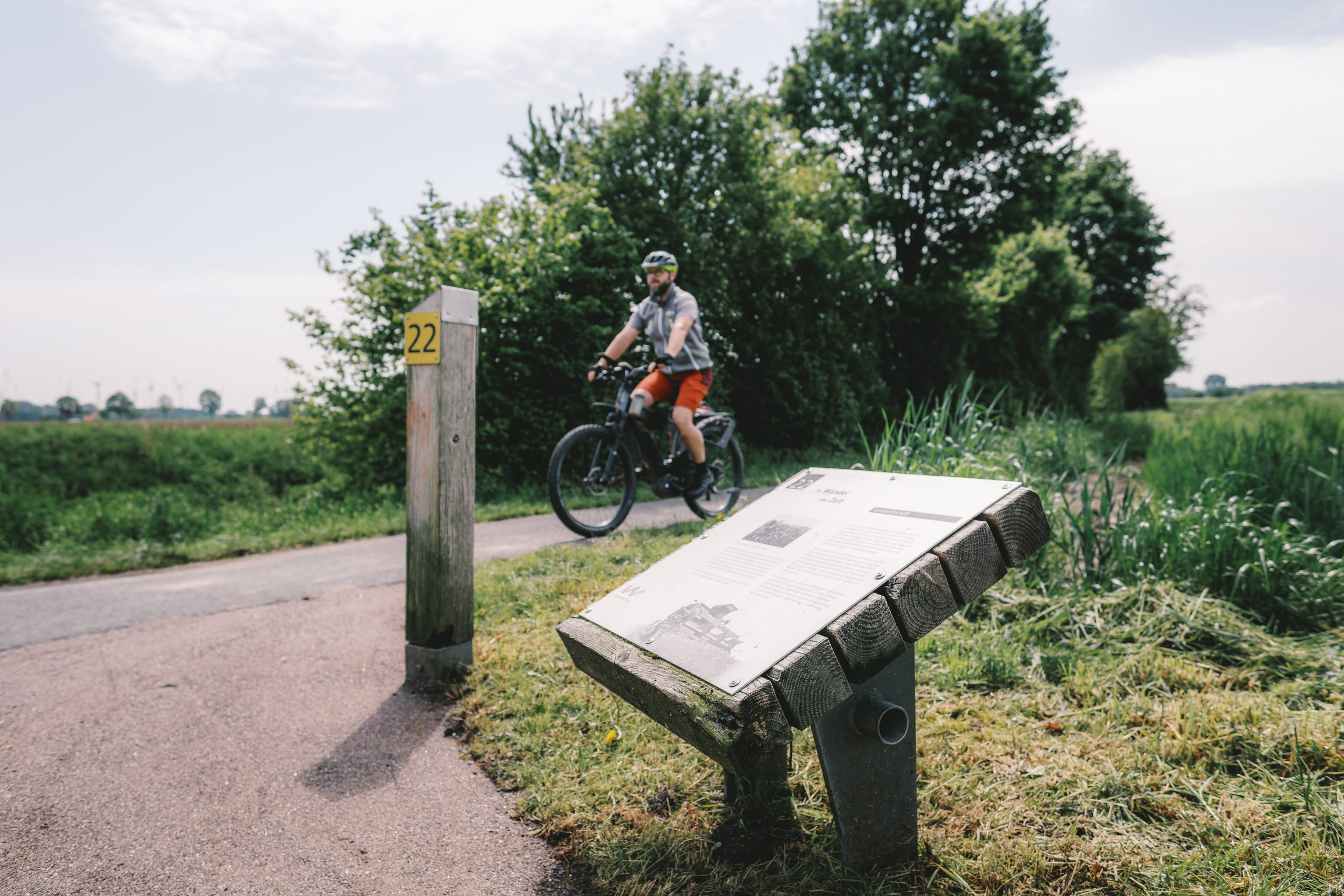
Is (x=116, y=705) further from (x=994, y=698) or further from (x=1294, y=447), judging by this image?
(x=1294, y=447)

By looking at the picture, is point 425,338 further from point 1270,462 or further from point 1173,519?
point 1270,462

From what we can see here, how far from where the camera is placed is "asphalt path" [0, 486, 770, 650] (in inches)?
172

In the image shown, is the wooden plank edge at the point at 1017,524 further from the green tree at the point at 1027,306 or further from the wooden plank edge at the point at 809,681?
the green tree at the point at 1027,306

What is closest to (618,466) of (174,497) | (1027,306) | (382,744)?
(382,744)

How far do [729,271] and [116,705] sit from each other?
935cm

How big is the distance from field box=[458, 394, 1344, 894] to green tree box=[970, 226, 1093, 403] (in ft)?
44.9

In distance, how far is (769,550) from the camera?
2.22 meters

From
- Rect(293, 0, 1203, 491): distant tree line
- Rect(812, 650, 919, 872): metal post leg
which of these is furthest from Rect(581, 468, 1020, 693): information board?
Rect(293, 0, 1203, 491): distant tree line

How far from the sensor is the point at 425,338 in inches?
127

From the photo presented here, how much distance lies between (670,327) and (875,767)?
4.02m

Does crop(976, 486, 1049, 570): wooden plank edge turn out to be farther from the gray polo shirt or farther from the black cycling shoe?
the black cycling shoe

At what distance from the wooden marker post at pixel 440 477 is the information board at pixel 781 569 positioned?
1125mm

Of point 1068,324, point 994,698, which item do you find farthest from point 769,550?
point 1068,324

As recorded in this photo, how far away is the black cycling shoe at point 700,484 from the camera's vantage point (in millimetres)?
6133
